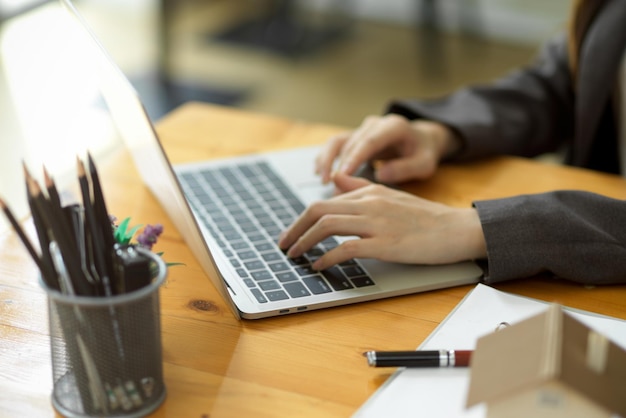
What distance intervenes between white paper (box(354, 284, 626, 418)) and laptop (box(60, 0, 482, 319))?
0.06 meters

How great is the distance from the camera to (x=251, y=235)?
93 cm

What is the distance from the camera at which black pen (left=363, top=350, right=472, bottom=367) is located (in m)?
0.68

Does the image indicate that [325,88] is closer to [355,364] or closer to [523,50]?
[523,50]

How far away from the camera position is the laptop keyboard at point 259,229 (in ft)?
2.67

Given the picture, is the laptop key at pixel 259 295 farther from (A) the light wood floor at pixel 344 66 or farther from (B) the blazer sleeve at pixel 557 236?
(A) the light wood floor at pixel 344 66

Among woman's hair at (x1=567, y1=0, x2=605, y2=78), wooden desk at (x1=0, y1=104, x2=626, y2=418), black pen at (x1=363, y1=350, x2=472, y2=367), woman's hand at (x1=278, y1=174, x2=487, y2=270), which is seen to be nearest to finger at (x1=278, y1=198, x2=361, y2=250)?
woman's hand at (x1=278, y1=174, x2=487, y2=270)

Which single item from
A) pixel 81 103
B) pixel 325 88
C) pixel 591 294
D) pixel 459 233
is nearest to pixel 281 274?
pixel 459 233

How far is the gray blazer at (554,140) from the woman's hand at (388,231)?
28 mm

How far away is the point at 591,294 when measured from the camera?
2.71 feet

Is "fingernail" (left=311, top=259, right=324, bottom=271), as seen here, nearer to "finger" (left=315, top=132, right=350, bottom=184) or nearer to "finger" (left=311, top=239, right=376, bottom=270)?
"finger" (left=311, top=239, right=376, bottom=270)

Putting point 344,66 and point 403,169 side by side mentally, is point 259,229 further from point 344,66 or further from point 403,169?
point 344,66

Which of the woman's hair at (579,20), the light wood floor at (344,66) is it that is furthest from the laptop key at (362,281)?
the light wood floor at (344,66)

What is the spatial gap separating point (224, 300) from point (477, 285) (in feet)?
0.82

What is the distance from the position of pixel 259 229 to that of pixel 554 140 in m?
0.59
